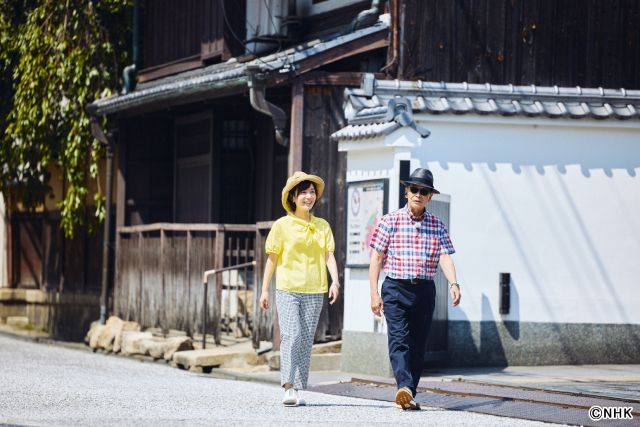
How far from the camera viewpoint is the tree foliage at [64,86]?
76.4 ft

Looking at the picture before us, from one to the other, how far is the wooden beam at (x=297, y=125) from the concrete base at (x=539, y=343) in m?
3.31

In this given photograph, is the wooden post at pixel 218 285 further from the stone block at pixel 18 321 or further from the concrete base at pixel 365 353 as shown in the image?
the stone block at pixel 18 321

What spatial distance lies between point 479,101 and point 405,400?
16.5ft

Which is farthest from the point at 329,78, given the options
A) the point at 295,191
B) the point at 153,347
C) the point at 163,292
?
the point at 295,191

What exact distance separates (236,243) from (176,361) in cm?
212

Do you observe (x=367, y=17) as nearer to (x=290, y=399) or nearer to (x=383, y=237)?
(x=383, y=237)

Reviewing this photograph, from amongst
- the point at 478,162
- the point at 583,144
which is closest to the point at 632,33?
the point at 583,144

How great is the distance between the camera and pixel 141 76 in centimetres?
2400

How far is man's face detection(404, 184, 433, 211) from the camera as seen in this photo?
12.0 m

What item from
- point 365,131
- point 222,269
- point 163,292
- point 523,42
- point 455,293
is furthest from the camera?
point 163,292

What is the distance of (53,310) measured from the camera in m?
27.7

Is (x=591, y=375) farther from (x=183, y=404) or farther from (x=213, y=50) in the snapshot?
(x=213, y=50)

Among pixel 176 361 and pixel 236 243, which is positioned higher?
pixel 236 243

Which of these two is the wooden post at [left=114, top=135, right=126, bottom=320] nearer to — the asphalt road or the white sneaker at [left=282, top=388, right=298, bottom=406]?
the asphalt road
